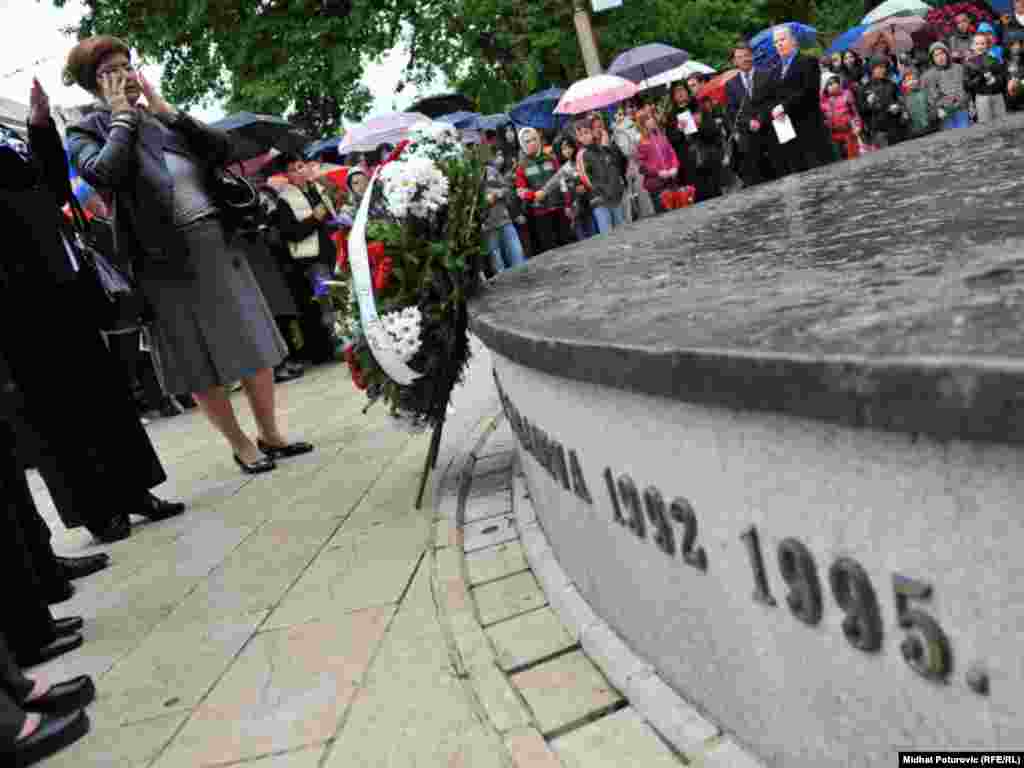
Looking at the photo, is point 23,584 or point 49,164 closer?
point 23,584

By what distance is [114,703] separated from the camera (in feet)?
10.2

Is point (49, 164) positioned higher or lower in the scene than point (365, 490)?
higher

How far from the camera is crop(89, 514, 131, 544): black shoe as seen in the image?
5121 mm

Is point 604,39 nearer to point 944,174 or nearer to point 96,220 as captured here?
point 96,220

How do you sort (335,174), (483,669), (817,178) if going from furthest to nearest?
(335,174), (817,178), (483,669)

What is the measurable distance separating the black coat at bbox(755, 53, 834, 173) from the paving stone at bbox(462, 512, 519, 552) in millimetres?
5744

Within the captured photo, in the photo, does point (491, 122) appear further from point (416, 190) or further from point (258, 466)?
point (416, 190)

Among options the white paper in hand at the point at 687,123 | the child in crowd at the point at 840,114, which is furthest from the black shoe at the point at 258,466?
the child in crowd at the point at 840,114

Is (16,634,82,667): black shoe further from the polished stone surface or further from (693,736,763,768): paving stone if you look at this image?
(693,736,763,768): paving stone

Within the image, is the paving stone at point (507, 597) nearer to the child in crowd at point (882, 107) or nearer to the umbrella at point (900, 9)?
the child in crowd at point (882, 107)

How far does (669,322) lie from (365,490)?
326cm

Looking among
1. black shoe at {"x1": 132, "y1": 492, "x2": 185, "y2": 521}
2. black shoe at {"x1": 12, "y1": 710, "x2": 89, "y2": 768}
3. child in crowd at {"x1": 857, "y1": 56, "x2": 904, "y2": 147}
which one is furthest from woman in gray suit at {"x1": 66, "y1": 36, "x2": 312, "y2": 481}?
child in crowd at {"x1": 857, "y1": 56, "x2": 904, "y2": 147}

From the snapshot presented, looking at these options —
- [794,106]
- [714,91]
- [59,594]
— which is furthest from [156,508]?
[714,91]

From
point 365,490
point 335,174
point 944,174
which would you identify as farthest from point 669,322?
point 335,174
